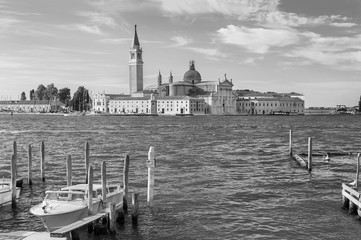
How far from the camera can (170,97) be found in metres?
143

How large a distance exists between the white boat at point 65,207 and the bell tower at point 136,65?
456 ft

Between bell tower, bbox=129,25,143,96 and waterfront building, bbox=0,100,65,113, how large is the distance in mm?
36041

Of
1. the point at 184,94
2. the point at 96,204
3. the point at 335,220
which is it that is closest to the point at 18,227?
the point at 96,204

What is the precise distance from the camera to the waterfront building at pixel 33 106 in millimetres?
174875

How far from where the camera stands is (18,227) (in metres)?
13.1

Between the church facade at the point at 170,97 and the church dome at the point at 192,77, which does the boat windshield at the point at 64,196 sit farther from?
the church dome at the point at 192,77

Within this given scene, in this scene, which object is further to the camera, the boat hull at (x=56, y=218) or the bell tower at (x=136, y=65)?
the bell tower at (x=136, y=65)

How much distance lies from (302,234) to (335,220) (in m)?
1.79

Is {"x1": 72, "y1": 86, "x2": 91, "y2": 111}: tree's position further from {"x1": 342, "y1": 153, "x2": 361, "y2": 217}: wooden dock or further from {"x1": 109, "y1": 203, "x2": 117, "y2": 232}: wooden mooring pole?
{"x1": 109, "y1": 203, "x2": 117, "y2": 232}: wooden mooring pole

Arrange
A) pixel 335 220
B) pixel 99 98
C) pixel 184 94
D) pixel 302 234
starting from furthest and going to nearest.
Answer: pixel 99 98 → pixel 184 94 → pixel 335 220 → pixel 302 234

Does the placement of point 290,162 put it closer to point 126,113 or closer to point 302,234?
point 302,234

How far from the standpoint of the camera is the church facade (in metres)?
143

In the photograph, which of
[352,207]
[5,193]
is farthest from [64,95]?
[352,207]

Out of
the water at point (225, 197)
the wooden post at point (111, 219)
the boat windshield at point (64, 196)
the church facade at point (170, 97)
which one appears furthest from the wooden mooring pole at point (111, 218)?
the church facade at point (170, 97)
